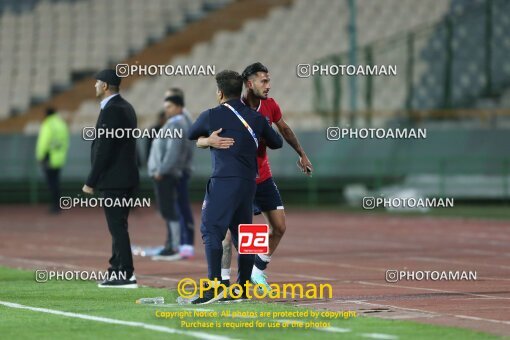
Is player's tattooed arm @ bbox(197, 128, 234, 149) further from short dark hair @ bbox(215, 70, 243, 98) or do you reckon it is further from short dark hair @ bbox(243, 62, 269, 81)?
short dark hair @ bbox(243, 62, 269, 81)

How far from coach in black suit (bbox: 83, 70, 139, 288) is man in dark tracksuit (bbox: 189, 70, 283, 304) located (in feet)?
7.14

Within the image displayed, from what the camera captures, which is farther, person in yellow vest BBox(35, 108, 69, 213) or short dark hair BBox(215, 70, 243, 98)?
person in yellow vest BBox(35, 108, 69, 213)

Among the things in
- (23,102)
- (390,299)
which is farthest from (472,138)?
(390,299)

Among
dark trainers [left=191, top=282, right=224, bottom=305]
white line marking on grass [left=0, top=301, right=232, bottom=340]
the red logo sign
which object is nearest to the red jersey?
the red logo sign

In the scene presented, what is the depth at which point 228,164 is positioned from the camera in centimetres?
1208

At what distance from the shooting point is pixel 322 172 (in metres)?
33.2

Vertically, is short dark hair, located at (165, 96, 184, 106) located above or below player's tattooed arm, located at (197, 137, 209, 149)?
above

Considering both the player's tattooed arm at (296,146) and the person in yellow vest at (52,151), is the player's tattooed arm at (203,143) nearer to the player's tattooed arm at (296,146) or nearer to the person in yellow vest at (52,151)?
the player's tattooed arm at (296,146)

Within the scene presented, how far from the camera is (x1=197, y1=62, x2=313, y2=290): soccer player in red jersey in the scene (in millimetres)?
12445

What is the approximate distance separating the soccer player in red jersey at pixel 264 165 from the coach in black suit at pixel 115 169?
1.49 m

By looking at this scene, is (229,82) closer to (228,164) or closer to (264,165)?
(228,164)

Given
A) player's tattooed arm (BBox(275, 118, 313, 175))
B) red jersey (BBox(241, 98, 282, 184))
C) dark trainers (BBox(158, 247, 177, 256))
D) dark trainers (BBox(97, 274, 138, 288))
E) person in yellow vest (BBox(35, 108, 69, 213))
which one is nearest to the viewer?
red jersey (BBox(241, 98, 282, 184))

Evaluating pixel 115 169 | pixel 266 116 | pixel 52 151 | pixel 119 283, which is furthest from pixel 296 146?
pixel 52 151

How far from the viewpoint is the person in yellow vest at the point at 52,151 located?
101 feet
